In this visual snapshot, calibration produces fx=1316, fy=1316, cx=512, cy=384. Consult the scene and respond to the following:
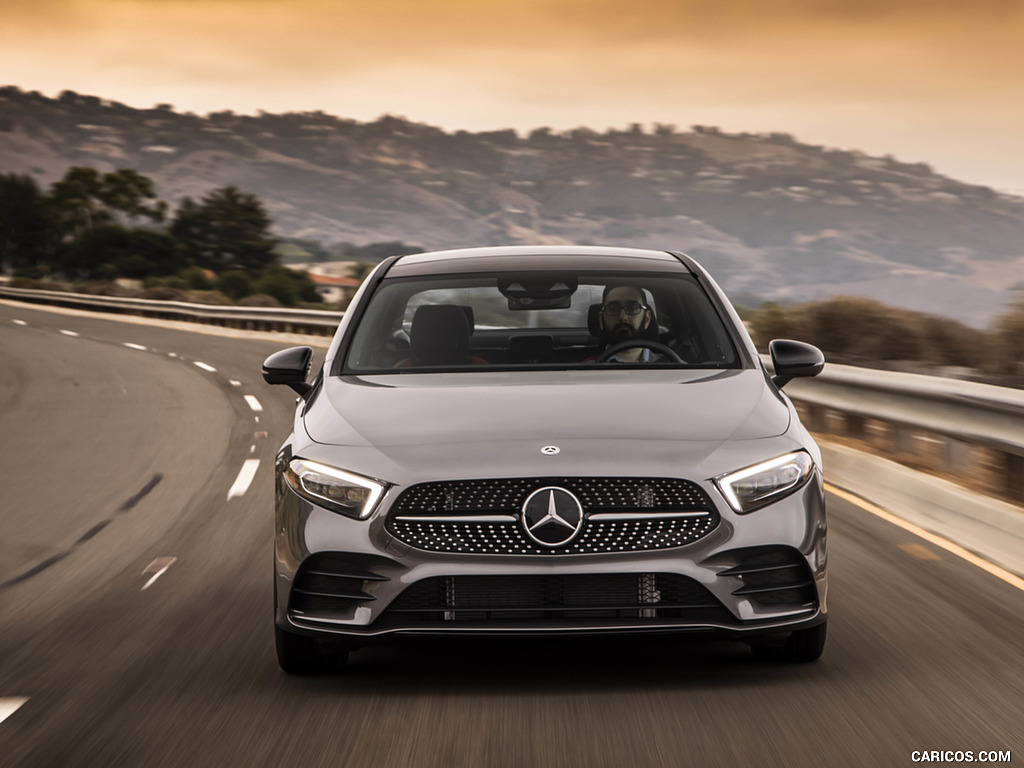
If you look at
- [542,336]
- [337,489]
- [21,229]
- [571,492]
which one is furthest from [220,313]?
[21,229]

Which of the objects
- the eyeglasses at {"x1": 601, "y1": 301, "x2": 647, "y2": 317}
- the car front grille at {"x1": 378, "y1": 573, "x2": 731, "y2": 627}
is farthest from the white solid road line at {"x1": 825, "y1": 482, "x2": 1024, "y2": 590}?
the car front grille at {"x1": 378, "y1": 573, "x2": 731, "y2": 627}

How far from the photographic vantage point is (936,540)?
24.9 ft

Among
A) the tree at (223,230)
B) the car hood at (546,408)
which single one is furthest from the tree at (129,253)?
the car hood at (546,408)

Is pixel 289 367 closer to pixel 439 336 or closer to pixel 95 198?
pixel 439 336

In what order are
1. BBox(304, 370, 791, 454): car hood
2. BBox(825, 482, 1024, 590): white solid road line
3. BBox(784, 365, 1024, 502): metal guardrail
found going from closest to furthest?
BBox(304, 370, 791, 454): car hood → BBox(825, 482, 1024, 590): white solid road line → BBox(784, 365, 1024, 502): metal guardrail

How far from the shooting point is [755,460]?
4.45m

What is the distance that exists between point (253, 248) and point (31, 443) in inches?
6406

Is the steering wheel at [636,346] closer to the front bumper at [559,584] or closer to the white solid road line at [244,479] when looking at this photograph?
the front bumper at [559,584]

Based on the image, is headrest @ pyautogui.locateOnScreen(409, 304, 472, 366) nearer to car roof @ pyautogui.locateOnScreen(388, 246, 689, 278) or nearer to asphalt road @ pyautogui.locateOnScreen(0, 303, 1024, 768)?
car roof @ pyautogui.locateOnScreen(388, 246, 689, 278)

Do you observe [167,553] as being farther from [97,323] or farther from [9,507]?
[97,323]

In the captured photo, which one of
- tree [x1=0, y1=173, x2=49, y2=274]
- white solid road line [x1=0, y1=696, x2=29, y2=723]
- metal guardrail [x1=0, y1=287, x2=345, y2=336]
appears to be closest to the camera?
white solid road line [x1=0, y1=696, x2=29, y2=723]

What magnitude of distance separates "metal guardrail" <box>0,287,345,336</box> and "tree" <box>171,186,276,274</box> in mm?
112123

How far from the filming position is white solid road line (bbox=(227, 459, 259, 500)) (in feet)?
32.0

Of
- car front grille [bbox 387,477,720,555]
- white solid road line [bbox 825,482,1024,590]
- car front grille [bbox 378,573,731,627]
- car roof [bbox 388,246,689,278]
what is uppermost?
car roof [bbox 388,246,689,278]
